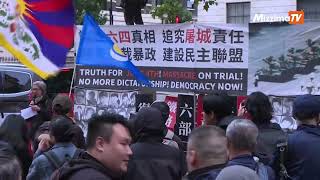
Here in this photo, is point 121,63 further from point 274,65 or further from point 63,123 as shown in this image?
point 63,123

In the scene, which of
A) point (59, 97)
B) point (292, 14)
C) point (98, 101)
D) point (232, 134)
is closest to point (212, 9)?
point (292, 14)

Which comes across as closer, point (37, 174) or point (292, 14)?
point (37, 174)

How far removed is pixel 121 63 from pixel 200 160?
4937 mm

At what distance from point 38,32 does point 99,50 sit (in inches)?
100

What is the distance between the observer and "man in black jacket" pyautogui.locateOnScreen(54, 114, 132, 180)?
306cm

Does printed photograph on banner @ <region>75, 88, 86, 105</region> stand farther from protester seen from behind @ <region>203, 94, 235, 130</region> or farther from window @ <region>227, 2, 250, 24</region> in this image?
window @ <region>227, 2, 250, 24</region>

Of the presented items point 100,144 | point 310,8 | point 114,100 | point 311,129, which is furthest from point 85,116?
point 310,8

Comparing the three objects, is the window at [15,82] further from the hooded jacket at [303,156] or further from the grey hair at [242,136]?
the grey hair at [242,136]

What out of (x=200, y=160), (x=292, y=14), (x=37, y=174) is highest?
(x=292, y=14)

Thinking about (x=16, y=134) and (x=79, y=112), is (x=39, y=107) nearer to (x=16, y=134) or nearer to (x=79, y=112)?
(x=16, y=134)

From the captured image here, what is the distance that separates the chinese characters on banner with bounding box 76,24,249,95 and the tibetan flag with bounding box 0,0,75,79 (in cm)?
265

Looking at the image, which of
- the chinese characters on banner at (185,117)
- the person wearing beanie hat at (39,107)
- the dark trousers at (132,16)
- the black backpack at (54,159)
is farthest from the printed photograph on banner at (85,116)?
the black backpack at (54,159)

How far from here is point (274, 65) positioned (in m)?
7.68

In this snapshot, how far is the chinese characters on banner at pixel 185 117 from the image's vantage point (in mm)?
8375
